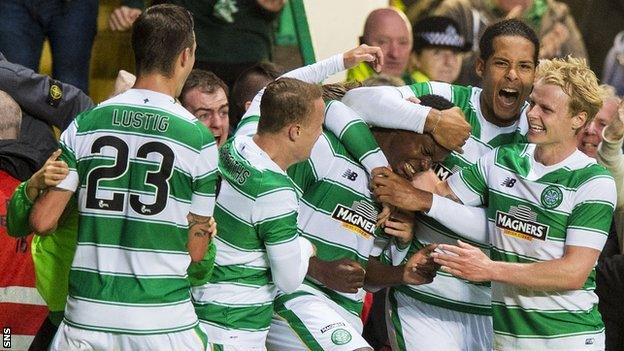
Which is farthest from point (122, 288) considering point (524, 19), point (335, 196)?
point (524, 19)

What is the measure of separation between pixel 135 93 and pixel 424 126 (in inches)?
56.2

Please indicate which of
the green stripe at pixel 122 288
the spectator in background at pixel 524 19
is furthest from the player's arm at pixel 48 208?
the spectator in background at pixel 524 19

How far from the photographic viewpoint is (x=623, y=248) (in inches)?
292

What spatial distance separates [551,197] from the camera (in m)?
5.55

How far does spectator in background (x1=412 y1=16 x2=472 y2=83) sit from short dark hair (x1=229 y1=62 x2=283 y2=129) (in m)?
1.85

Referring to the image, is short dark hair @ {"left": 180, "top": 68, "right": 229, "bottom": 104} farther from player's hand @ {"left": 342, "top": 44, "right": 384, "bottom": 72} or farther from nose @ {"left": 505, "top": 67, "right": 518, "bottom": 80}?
nose @ {"left": 505, "top": 67, "right": 518, "bottom": 80}

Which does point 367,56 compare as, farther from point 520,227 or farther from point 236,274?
point 236,274

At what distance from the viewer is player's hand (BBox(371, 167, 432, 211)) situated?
5770 mm

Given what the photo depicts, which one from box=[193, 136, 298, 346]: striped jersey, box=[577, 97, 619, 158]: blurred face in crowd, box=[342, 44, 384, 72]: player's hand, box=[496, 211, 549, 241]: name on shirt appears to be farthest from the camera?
box=[577, 97, 619, 158]: blurred face in crowd

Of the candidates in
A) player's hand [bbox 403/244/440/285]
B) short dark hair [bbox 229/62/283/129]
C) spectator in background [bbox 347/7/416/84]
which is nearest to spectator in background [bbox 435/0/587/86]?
spectator in background [bbox 347/7/416/84]

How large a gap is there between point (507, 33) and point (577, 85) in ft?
1.98

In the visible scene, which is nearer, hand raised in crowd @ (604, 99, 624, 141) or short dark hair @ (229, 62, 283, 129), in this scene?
hand raised in crowd @ (604, 99, 624, 141)

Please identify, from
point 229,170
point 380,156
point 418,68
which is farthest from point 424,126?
point 418,68

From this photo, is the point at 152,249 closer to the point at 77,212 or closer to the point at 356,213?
the point at 77,212
